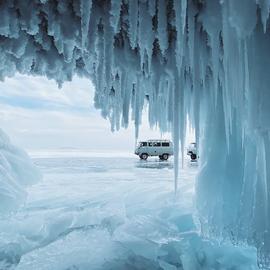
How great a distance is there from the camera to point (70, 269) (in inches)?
167

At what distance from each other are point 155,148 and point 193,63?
2142 cm

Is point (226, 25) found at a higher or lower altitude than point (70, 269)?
higher

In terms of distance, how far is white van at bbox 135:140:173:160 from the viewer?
82.1ft

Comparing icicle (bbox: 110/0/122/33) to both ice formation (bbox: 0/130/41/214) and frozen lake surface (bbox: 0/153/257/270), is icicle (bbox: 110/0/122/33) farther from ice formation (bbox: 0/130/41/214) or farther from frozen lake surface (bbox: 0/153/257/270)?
ice formation (bbox: 0/130/41/214)

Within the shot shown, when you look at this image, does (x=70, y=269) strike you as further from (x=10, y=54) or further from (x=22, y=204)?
(x=22, y=204)

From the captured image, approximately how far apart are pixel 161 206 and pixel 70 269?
12.1 feet

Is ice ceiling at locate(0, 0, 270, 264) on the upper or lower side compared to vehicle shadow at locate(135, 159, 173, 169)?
upper

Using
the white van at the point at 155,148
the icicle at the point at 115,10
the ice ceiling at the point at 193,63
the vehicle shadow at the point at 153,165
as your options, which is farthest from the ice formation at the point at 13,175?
the white van at the point at 155,148

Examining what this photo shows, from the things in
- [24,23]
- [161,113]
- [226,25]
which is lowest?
[161,113]

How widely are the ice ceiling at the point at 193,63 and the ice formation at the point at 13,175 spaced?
3126mm

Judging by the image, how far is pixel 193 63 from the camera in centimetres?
373

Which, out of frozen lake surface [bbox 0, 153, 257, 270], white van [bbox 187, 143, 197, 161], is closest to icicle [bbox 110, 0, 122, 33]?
frozen lake surface [bbox 0, 153, 257, 270]

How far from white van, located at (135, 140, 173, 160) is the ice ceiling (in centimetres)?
1867

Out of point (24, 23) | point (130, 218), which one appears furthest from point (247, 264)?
point (24, 23)
